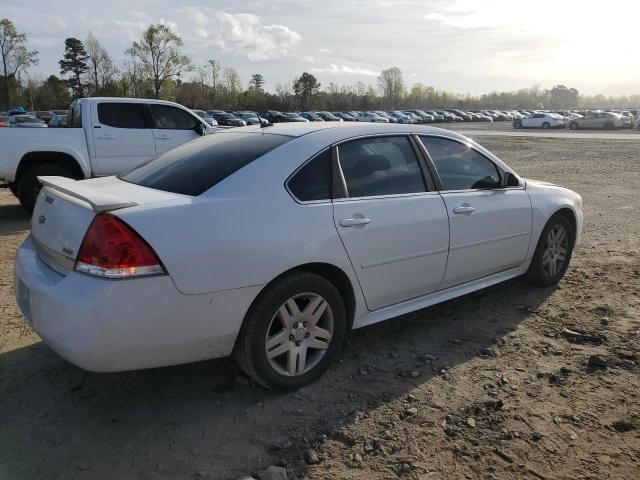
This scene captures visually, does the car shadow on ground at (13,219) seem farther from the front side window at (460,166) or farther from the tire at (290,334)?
the front side window at (460,166)

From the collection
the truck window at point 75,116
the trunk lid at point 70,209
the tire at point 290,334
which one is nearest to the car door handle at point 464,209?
the tire at point 290,334

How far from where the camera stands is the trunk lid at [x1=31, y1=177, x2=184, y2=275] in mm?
2721

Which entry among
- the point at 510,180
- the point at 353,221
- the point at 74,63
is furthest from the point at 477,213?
the point at 74,63

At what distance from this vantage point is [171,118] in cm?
966

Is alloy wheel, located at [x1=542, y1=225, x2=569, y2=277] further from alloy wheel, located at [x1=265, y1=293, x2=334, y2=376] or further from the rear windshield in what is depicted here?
the rear windshield

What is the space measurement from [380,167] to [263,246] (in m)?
1.20

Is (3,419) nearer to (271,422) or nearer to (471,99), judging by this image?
(271,422)

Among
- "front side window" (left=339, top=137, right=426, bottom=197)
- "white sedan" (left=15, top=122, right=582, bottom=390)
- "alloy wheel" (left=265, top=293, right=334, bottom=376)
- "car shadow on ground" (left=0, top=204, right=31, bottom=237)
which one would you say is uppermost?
"front side window" (left=339, top=137, right=426, bottom=197)

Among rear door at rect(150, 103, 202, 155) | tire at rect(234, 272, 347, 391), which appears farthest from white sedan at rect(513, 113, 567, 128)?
tire at rect(234, 272, 347, 391)

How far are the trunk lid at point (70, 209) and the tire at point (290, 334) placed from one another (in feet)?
2.65

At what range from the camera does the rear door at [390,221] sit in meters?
3.36

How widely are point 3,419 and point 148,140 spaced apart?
7056 millimetres

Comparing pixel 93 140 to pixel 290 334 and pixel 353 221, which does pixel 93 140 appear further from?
pixel 290 334

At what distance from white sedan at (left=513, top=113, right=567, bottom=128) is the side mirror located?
51.1 m
